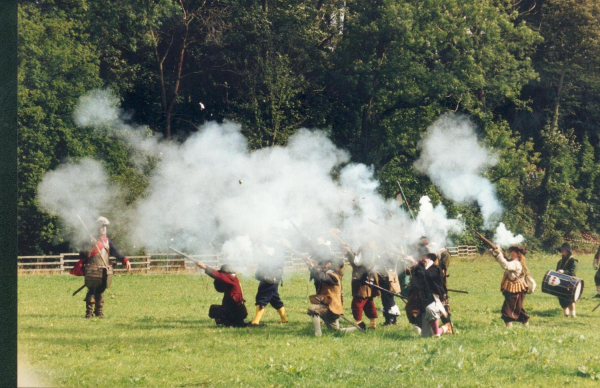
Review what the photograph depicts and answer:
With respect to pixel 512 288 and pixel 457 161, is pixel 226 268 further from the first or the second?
pixel 457 161

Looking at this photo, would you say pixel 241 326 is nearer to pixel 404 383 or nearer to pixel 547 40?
pixel 404 383

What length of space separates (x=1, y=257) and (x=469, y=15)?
39.6 m

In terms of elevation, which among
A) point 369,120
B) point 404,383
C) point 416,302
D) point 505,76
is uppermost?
point 505,76

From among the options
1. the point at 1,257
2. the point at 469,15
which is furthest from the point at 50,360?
the point at 469,15

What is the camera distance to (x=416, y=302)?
13289 millimetres

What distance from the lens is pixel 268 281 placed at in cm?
1509

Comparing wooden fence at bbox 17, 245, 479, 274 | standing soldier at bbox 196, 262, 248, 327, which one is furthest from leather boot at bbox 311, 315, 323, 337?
wooden fence at bbox 17, 245, 479, 274

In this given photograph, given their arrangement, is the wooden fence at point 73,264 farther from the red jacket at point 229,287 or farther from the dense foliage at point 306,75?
the red jacket at point 229,287

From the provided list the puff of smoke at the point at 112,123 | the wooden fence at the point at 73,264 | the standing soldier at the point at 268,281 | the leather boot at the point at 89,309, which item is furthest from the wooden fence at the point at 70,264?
the standing soldier at the point at 268,281

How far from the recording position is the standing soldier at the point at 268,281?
49.4 ft

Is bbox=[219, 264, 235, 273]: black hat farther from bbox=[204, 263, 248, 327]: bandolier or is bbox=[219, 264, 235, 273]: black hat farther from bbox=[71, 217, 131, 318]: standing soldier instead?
bbox=[71, 217, 131, 318]: standing soldier

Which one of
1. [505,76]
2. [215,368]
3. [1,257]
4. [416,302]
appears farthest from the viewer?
[505,76]

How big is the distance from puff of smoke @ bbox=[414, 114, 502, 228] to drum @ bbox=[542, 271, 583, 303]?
517 centimetres

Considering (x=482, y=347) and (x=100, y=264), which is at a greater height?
(x=100, y=264)
